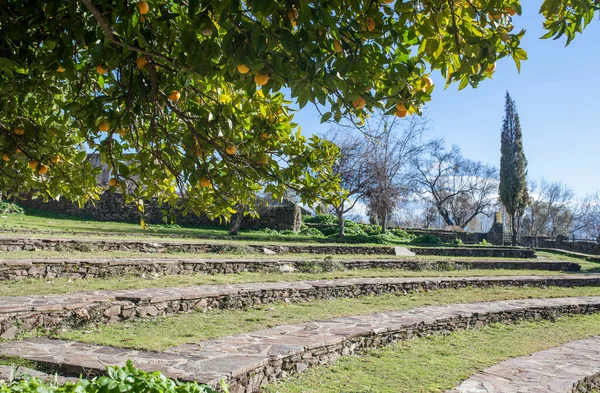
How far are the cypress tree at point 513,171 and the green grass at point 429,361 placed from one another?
961 inches

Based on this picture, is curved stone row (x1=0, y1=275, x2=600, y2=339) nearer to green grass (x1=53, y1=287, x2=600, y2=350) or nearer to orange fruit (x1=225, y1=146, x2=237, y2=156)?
green grass (x1=53, y1=287, x2=600, y2=350)

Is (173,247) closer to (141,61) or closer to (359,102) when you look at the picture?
(141,61)

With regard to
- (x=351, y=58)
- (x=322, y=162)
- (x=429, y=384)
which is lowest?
(x=429, y=384)

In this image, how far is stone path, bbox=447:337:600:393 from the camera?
13.8ft

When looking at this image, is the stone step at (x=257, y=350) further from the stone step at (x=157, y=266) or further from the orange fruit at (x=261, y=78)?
the stone step at (x=157, y=266)

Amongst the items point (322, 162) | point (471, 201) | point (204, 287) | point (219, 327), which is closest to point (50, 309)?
point (219, 327)

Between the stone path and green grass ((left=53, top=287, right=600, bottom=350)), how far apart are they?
2.43 meters

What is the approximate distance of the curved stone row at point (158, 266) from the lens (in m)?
7.49

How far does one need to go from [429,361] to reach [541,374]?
3.48ft

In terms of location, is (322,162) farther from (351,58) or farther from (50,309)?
(50,309)

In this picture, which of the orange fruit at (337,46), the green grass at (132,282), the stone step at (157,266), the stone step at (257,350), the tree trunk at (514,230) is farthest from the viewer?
the tree trunk at (514,230)

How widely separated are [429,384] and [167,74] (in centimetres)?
334

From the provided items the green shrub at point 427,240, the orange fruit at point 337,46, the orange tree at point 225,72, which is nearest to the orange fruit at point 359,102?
the orange tree at point 225,72

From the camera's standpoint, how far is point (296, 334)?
5160 millimetres
